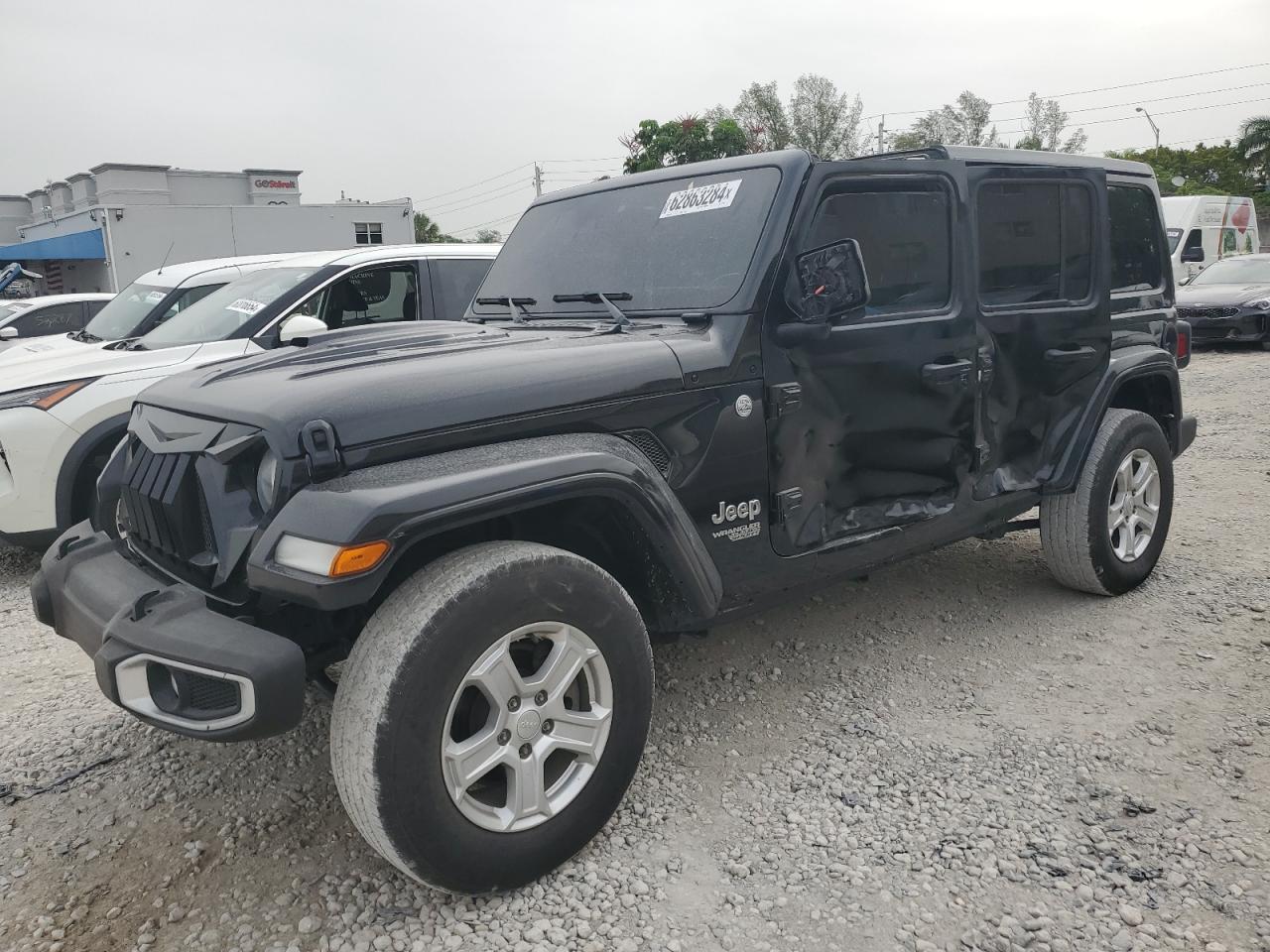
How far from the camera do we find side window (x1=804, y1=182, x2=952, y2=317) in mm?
3354

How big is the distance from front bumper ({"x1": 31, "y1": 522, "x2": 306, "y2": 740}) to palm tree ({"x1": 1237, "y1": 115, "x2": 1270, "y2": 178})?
53.0m

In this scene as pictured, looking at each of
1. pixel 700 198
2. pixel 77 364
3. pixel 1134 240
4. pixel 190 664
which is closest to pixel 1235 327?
pixel 1134 240

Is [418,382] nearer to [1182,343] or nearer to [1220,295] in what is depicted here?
[1182,343]

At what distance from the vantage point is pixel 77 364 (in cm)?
559

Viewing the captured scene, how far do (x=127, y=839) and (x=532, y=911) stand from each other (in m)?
1.28

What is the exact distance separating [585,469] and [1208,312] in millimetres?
14195

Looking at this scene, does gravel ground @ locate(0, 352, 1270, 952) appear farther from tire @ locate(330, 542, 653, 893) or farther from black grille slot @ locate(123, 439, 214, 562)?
black grille slot @ locate(123, 439, 214, 562)

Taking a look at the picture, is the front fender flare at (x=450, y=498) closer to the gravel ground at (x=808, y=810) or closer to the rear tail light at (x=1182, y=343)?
the gravel ground at (x=808, y=810)

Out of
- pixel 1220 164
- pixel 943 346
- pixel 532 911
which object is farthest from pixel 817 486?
pixel 1220 164

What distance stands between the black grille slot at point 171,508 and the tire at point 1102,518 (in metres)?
3.31

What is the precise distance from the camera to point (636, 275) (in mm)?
3465

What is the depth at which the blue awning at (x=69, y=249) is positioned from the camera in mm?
24750

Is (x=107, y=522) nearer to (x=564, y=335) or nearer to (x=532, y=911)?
(x=564, y=335)

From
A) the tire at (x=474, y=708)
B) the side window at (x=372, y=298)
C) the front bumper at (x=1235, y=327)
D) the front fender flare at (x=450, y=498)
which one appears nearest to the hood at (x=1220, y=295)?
the front bumper at (x=1235, y=327)
